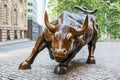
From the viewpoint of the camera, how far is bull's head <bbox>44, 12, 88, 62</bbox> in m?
4.63

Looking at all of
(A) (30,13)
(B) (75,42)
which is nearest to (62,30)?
(B) (75,42)

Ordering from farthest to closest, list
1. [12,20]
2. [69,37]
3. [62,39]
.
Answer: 1. [12,20]
2. [69,37]
3. [62,39]

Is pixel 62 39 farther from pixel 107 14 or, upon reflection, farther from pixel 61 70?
pixel 107 14

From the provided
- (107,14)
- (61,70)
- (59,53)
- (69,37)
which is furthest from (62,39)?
(107,14)

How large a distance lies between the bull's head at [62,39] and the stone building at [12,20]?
2573 cm

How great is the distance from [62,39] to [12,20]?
3369cm

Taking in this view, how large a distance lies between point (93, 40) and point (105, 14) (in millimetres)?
26500

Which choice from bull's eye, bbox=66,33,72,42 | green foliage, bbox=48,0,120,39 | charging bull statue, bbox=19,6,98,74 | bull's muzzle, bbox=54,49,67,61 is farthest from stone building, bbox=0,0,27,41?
bull's muzzle, bbox=54,49,67,61

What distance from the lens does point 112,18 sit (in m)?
33.2

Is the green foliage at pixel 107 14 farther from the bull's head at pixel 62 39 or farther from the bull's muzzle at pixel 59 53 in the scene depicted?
the bull's muzzle at pixel 59 53

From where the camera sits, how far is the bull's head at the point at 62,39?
182 inches

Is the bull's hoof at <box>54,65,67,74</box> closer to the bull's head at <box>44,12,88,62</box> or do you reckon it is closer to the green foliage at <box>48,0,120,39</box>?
the bull's head at <box>44,12,88,62</box>

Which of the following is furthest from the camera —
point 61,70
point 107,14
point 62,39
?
point 107,14

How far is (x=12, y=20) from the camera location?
124 ft
